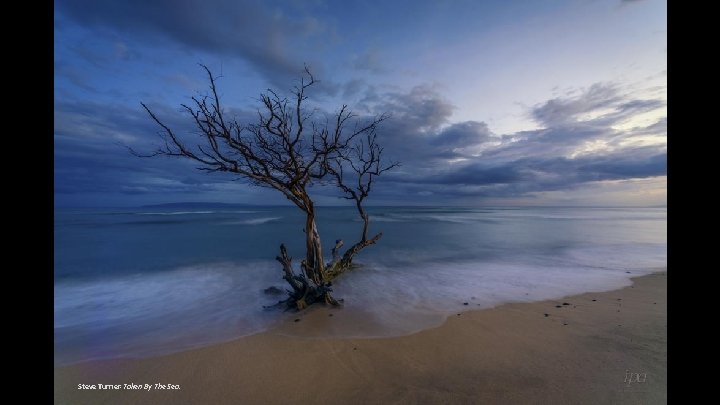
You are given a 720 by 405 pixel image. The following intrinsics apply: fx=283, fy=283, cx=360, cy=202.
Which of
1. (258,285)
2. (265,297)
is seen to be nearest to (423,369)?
(265,297)

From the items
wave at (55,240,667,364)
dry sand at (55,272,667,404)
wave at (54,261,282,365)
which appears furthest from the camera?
wave at (55,240,667,364)

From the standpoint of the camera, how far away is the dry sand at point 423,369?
372 cm

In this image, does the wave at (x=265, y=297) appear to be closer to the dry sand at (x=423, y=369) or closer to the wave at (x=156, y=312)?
the wave at (x=156, y=312)

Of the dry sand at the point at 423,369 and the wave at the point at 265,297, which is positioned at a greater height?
the dry sand at the point at 423,369

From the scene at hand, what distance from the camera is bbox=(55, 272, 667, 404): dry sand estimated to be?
3725mm

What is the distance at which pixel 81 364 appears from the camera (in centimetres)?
466

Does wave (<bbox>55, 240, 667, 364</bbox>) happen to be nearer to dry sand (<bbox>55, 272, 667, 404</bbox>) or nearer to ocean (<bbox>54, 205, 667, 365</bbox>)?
ocean (<bbox>54, 205, 667, 365</bbox>)

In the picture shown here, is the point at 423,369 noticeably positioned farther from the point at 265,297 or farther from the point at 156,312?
the point at 156,312

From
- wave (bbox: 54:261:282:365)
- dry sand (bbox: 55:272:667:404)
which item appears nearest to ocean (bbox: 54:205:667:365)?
wave (bbox: 54:261:282:365)

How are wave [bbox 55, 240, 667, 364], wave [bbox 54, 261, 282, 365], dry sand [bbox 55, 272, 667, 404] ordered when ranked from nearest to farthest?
dry sand [bbox 55, 272, 667, 404] < wave [bbox 54, 261, 282, 365] < wave [bbox 55, 240, 667, 364]

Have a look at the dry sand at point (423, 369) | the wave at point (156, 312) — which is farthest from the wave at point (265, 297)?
the dry sand at point (423, 369)
